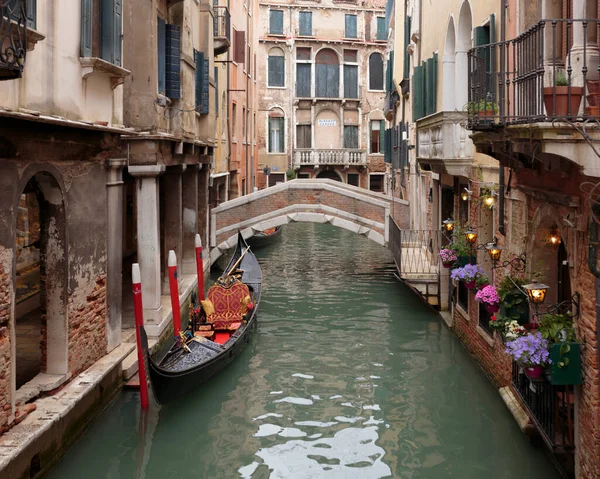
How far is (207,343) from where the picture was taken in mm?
8531

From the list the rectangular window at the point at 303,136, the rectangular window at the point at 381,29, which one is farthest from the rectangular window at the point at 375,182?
the rectangular window at the point at 381,29

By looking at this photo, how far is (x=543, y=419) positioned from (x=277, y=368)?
→ 4144 mm

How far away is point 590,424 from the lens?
16.5ft

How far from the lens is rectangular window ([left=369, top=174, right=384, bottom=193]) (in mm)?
29766

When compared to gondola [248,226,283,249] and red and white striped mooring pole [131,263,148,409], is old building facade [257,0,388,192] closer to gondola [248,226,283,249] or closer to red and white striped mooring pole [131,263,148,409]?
gondola [248,226,283,249]

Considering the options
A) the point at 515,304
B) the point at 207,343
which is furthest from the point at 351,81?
the point at 515,304

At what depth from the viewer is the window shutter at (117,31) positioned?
23.7 feet

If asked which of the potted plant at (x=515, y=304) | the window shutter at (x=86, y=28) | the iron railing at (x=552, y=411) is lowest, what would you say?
the iron railing at (x=552, y=411)

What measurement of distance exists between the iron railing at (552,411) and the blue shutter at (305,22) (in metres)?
24.5

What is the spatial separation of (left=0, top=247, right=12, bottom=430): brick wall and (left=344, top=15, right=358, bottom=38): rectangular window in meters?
25.5

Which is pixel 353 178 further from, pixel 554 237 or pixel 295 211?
pixel 554 237

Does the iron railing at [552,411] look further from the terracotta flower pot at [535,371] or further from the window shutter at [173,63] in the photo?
the window shutter at [173,63]

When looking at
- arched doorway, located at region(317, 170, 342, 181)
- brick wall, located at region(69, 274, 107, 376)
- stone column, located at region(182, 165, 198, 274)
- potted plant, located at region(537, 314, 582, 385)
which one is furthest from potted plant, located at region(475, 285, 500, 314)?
arched doorway, located at region(317, 170, 342, 181)

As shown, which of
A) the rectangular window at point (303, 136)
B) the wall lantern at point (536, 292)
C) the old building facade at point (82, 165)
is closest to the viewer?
the old building facade at point (82, 165)
